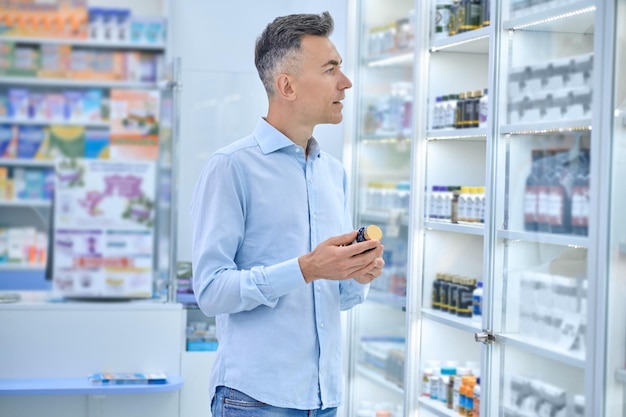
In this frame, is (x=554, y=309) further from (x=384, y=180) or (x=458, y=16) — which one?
(x=384, y=180)

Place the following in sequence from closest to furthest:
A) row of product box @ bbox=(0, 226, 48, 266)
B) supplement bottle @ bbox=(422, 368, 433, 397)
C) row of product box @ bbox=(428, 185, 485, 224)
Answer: row of product box @ bbox=(428, 185, 485, 224)
supplement bottle @ bbox=(422, 368, 433, 397)
row of product box @ bbox=(0, 226, 48, 266)

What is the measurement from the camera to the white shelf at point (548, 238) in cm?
288

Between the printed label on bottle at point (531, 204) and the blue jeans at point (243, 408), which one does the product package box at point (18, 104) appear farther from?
the blue jeans at point (243, 408)

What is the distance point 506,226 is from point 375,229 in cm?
146

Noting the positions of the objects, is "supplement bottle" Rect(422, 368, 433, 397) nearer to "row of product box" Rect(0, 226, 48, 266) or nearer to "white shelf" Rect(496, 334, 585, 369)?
"white shelf" Rect(496, 334, 585, 369)

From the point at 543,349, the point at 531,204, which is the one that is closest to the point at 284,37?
the point at 531,204

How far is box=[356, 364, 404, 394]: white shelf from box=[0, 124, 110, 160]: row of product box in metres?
3.94

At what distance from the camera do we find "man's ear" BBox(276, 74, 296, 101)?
2289 millimetres

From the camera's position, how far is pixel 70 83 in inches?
313

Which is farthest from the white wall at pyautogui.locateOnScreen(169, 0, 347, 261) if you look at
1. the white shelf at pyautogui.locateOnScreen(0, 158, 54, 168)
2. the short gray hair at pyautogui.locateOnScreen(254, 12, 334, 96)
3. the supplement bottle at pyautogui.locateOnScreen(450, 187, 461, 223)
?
the white shelf at pyautogui.locateOnScreen(0, 158, 54, 168)

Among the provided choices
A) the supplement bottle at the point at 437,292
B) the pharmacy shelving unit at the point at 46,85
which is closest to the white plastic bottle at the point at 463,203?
the supplement bottle at the point at 437,292

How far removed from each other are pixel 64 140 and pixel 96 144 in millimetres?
311

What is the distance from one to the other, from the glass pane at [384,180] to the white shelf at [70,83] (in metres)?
3.54

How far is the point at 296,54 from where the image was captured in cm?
229
